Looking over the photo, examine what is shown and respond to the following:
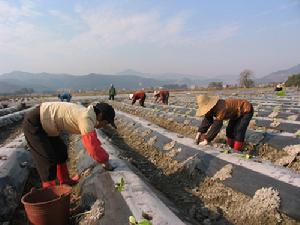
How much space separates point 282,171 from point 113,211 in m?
2.17

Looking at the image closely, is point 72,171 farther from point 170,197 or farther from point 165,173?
point 170,197

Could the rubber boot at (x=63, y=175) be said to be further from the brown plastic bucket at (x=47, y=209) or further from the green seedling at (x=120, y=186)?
the green seedling at (x=120, y=186)

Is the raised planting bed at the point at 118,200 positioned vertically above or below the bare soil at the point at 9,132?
above

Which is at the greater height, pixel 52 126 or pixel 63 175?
pixel 52 126

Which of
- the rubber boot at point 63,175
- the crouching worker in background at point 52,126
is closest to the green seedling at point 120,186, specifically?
the crouching worker in background at point 52,126

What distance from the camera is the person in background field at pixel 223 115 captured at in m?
5.94

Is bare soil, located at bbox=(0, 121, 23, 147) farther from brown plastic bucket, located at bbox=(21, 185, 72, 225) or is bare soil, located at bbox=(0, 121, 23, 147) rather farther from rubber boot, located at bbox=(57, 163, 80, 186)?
brown plastic bucket, located at bbox=(21, 185, 72, 225)

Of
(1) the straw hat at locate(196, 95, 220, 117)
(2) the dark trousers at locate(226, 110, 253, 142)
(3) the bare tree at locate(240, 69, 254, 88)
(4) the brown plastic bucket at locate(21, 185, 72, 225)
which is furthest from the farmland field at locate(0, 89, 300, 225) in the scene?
(3) the bare tree at locate(240, 69, 254, 88)

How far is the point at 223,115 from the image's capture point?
19.6 ft

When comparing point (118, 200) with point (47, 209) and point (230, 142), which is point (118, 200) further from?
point (230, 142)

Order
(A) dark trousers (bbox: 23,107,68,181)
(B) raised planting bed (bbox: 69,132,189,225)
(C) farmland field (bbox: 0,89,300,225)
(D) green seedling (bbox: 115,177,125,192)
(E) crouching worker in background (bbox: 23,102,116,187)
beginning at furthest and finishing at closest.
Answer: (A) dark trousers (bbox: 23,107,68,181), (E) crouching worker in background (bbox: 23,102,116,187), (D) green seedling (bbox: 115,177,125,192), (C) farmland field (bbox: 0,89,300,225), (B) raised planting bed (bbox: 69,132,189,225)

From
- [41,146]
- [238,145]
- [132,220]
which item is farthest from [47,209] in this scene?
[238,145]

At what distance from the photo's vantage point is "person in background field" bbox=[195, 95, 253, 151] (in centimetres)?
594

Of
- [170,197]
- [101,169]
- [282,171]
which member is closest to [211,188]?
[170,197]
